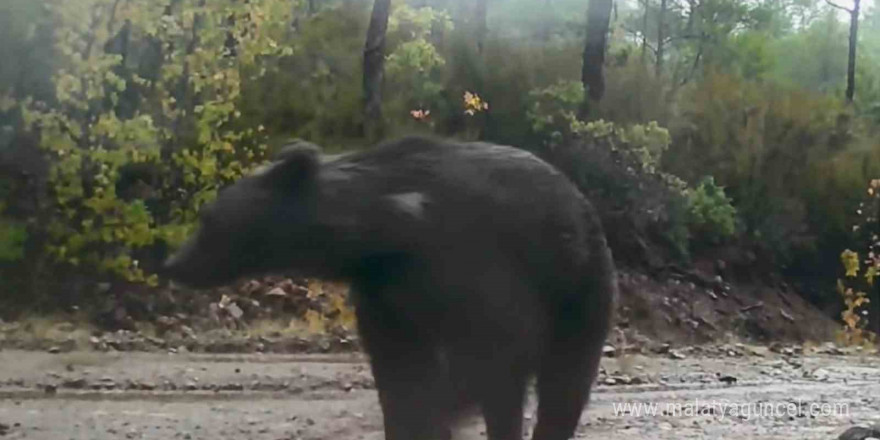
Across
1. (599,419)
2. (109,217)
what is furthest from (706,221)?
(599,419)

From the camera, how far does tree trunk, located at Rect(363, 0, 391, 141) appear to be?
167 inches

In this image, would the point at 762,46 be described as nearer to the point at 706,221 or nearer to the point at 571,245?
the point at 706,221

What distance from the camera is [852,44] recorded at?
29.8 feet

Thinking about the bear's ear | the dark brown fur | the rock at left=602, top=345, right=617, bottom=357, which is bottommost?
the rock at left=602, top=345, right=617, bottom=357

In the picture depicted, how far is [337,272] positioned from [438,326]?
0.65 ft

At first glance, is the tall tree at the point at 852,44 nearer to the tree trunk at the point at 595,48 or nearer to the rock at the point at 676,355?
the tree trunk at the point at 595,48

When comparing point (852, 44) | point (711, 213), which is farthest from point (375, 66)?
point (852, 44)

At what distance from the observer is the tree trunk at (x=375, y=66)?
4.24 m

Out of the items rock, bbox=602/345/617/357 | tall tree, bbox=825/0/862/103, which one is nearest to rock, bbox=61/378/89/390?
rock, bbox=602/345/617/357

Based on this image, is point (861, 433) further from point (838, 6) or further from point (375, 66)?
point (838, 6)

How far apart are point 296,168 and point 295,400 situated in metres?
1.70

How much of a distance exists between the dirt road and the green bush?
2.65 meters

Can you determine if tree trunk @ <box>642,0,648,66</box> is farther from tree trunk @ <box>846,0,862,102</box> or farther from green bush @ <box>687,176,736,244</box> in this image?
tree trunk @ <box>846,0,862,102</box>

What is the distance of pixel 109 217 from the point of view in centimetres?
561
